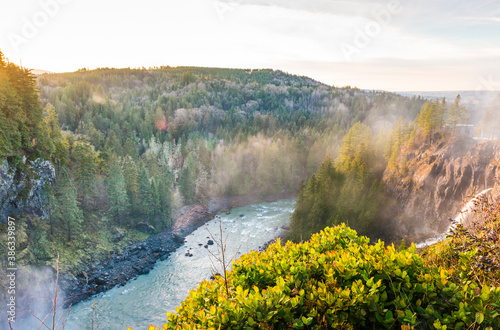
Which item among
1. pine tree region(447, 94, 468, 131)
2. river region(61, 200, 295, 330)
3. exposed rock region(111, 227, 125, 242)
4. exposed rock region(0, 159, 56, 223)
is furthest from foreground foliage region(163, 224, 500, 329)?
exposed rock region(111, 227, 125, 242)

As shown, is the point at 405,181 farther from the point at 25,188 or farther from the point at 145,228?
the point at 25,188

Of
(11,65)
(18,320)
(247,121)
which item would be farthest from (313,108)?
(18,320)

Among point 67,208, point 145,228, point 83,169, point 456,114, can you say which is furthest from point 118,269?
point 456,114

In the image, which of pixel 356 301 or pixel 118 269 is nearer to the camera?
pixel 356 301

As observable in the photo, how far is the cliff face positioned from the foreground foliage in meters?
30.0

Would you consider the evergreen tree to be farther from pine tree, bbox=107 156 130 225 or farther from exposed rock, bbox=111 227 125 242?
exposed rock, bbox=111 227 125 242

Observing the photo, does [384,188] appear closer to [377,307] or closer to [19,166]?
[377,307]

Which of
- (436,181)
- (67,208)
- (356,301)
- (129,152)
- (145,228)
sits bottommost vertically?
(145,228)

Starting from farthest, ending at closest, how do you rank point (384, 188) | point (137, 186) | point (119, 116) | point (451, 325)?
point (119, 116), point (137, 186), point (384, 188), point (451, 325)

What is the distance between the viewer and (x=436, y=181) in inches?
1288

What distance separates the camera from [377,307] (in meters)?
4.39

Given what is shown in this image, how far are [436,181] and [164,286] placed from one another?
3637cm

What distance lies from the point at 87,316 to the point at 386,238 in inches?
1422

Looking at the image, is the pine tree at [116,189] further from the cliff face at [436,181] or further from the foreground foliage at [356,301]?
the foreground foliage at [356,301]
